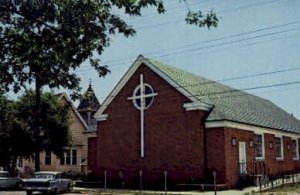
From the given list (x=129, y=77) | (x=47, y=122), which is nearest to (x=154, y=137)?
(x=129, y=77)

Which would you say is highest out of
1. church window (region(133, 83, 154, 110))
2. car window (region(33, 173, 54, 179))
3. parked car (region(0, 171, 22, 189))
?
church window (region(133, 83, 154, 110))

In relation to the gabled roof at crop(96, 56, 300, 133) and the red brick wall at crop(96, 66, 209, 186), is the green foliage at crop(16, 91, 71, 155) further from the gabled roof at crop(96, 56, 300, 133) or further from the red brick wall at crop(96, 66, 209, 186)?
the gabled roof at crop(96, 56, 300, 133)

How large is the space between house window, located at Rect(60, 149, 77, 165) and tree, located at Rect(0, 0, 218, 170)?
125 ft

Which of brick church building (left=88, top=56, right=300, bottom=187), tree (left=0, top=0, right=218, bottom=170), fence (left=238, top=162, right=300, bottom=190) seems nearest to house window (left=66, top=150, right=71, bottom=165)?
brick church building (left=88, top=56, right=300, bottom=187)

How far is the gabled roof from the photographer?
101 ft

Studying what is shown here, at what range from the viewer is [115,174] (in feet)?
111

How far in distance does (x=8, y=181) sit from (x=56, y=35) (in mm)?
28443

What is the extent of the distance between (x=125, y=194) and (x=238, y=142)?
850 cm

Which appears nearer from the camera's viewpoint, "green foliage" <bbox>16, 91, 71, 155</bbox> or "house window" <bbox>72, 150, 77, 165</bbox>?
"green foliage" <bbox>16, 91, 71, 155</bbox>

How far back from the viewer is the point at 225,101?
113 feet

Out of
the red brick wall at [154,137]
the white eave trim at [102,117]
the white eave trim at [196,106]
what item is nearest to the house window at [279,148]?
the white eave trim at [196,106]

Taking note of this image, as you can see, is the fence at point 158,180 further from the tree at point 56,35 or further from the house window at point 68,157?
the tree at point 56,35

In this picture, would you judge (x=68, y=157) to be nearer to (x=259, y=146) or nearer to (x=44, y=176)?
(x=44, y=176)

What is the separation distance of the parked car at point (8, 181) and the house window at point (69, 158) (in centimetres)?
1061
